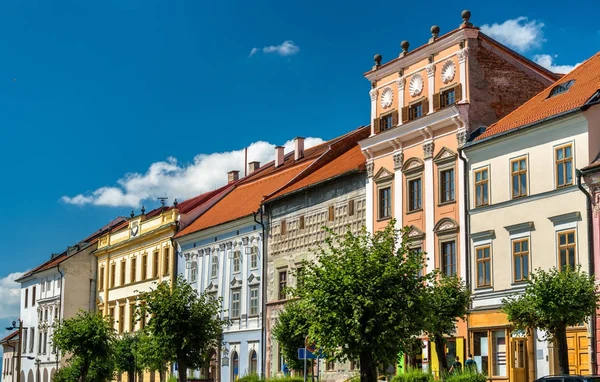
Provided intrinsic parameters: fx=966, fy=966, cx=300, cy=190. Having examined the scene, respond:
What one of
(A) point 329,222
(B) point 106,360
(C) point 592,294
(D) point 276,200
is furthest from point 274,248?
(C) point 592,294

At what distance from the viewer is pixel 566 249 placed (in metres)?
34.2

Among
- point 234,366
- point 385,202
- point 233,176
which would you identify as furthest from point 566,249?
point 233,176

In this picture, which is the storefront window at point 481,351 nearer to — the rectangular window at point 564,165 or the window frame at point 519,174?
the window frame at point 519,174

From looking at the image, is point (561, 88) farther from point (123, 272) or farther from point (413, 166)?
point (123, 272)

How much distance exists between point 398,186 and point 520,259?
8.46 metres

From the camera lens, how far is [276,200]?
5356cm

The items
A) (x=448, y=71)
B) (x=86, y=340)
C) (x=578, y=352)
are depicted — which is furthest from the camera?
(x=86, y=340)

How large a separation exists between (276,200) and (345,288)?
77.3ft

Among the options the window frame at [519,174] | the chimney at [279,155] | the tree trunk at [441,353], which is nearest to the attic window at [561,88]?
the window frame at [519,174]

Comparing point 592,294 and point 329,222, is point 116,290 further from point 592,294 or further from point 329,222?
point 592,294

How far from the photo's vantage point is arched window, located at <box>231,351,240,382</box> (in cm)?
5562

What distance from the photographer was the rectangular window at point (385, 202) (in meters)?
44.1

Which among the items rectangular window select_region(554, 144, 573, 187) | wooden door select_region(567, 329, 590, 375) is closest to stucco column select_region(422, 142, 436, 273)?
rectangular window select_region(554, 144, 573, 187)

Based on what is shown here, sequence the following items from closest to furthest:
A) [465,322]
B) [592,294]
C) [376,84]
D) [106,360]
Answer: [592,294] → [465,322] → [376,84] → [106,360]
